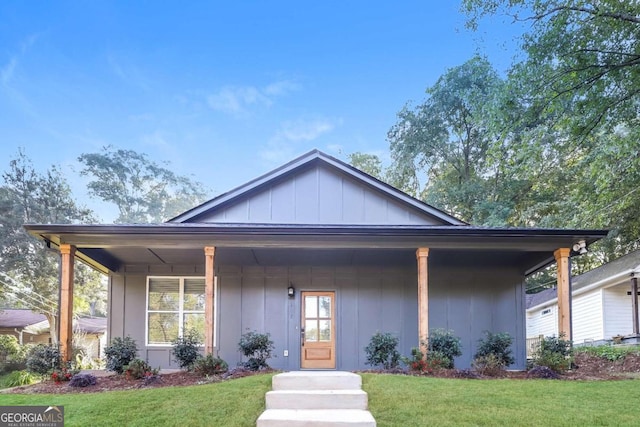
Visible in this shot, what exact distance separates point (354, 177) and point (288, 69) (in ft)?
33.6

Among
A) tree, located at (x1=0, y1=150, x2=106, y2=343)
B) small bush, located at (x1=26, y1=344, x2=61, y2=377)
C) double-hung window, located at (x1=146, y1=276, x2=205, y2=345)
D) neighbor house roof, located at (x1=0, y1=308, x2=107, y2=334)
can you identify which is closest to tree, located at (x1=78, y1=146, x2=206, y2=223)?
tree, located at (x1=0, y1=150, x2=106, y2=343)

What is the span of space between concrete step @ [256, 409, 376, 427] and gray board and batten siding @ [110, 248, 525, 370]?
183 inches

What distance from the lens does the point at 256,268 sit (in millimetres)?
10930

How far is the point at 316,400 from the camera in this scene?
643cm

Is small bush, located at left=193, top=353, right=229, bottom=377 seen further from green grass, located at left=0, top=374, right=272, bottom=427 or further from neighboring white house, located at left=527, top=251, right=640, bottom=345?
neighboring white house, located at left=527, top=251, right=640, bottom=345

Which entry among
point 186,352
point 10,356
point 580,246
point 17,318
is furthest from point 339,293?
point 17,318

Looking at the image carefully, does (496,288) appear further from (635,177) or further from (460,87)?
(460,87)

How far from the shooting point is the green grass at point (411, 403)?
5539mm

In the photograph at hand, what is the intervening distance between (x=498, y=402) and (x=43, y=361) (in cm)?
721

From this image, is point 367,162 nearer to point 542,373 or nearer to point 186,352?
point 186,352

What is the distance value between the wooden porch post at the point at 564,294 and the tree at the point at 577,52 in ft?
13.0

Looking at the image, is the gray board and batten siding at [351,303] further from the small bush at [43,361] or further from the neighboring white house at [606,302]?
the neighboring white house at [606,302]

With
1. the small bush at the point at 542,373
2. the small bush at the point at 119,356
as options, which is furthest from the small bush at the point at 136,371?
the small bush at the point at 542,373

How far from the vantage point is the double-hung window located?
10.9 m
